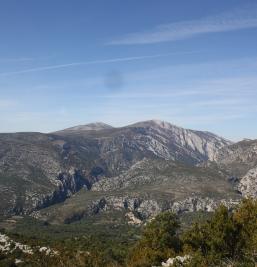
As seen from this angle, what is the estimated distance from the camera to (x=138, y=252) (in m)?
123

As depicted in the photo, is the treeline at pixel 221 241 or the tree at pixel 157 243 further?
the tree at pixel 157 243

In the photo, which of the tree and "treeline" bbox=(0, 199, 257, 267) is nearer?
"treeline" bbox=(0, 199, 257, 267)

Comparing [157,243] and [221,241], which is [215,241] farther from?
[157,243]

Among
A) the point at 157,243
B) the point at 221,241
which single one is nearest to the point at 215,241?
the point at 221,241

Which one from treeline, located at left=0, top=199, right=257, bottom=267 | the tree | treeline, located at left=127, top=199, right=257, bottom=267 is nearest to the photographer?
treeline, located at left=0, top=199, right=257, bottom=267

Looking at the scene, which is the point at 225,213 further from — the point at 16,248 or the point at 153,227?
the point at 16,248

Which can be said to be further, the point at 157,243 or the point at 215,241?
the point at 157,243

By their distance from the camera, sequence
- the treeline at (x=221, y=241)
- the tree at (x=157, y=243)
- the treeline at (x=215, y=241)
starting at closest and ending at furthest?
the treeline at (x=215, y=241)
the treeline at (x=221, y=241)
the tree at (x=157, y=243)

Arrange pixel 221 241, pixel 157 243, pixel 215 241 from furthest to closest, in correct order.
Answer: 1. pixel 157 243
2. pixel 215 241
3. pixel 221 241

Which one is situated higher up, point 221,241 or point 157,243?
point 221,241

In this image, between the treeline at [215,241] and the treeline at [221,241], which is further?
the treeline at [221,241]

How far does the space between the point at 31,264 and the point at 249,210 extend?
7963cm

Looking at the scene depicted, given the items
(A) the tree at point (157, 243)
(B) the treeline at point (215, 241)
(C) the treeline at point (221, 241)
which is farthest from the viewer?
(A) the tree at point (157, 243)

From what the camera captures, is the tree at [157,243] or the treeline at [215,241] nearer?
the treeline at [215,241]
